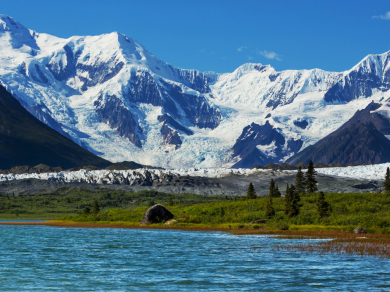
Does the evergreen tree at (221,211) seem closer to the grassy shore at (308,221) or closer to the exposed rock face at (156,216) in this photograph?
the grassy shore at (308,221)

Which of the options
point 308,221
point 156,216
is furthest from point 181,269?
point 156,216

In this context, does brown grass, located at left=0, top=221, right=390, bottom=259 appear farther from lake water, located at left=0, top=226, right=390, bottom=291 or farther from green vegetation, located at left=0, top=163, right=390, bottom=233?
green vegetation, located at left=0, top=163, right=390, bottom=233

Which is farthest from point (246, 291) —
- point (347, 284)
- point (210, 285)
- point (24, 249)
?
point (24, 249)

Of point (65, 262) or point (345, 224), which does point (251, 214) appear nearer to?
point (345, 224)

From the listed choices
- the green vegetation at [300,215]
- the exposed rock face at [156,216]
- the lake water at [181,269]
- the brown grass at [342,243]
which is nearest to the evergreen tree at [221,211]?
the green vegetation at [300,215]

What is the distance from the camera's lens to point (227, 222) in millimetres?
109500

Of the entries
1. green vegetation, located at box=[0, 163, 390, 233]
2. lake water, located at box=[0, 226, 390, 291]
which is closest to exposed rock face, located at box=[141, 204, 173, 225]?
green vegetation, located at box=[0, 163, 390, 233]

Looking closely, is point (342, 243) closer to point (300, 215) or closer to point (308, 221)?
point (308, 221)

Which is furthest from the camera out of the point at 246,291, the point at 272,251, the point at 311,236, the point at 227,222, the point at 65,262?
the point at 227,222

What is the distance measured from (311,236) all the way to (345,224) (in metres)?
16.1

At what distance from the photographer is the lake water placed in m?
36.2

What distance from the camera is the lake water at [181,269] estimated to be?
36250 millimetres

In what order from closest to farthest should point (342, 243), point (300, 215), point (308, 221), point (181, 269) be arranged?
1. point (181, 269)
2. point (342, 243)
3. point (308, 221)
4. point (300, 215)

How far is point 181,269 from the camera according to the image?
44031mm
